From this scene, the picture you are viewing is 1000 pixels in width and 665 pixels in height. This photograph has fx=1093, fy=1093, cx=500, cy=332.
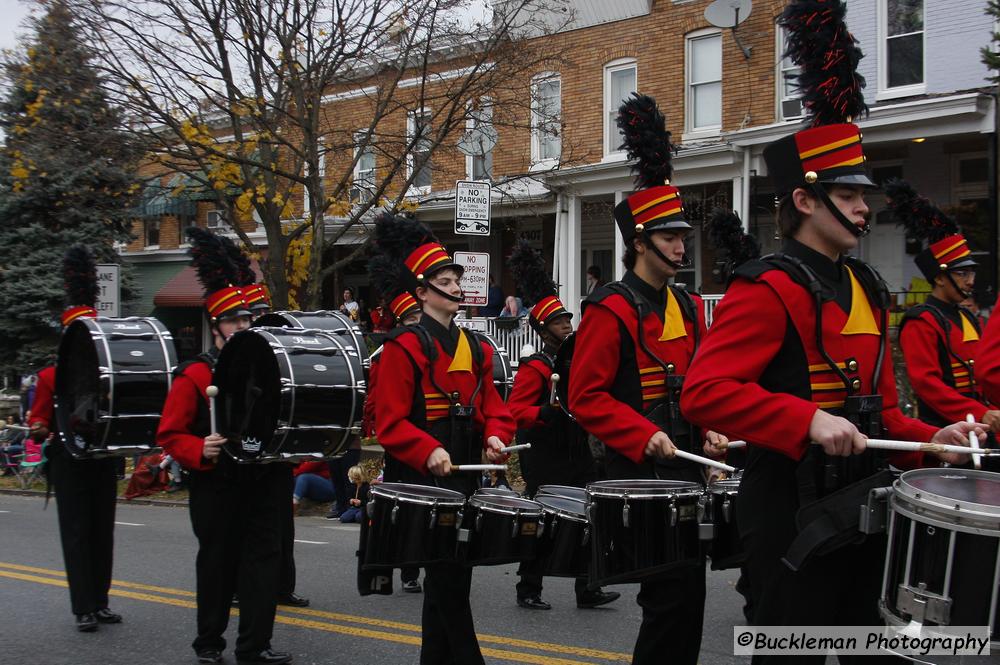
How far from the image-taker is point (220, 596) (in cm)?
665

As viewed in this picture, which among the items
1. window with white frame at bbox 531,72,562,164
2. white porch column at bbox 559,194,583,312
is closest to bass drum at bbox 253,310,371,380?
window with white frame at bbox 531,72,562,164

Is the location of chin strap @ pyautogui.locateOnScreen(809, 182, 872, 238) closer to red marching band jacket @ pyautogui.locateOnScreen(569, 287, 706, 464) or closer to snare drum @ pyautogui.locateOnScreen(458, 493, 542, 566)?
red marching band jacket @ pyautogui.locateOnScreen(569, 287, 706, 464)

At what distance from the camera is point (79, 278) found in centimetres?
934

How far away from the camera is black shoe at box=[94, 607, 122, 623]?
307 inches

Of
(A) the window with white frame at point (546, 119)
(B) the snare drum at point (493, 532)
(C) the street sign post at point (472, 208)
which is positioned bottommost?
(B) the snare drum at point (493, 532)

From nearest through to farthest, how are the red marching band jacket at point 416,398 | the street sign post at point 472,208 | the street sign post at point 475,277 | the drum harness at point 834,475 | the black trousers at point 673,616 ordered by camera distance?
the drum harness at point 834,475, the black trousers at point 673,616, the red marching band jacket at point 416,398, the street sign post at point 472,208, the street sign post at point 475,277

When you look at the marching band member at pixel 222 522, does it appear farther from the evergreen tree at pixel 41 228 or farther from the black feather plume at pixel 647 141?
the evergreen tree at pixel 41 228

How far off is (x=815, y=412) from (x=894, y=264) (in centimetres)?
1609

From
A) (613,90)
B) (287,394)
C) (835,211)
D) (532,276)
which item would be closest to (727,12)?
(613,90)

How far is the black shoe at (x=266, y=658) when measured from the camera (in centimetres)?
647

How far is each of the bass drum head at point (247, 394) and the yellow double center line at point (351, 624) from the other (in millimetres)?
1733

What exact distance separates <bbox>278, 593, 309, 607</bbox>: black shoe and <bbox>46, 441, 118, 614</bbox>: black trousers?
1307 millimetres

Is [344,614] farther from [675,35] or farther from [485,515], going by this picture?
[675,35]

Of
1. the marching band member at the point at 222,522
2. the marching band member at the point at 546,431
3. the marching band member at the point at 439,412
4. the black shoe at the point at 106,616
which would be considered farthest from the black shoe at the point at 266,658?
the marching band member at the point at 546,431
